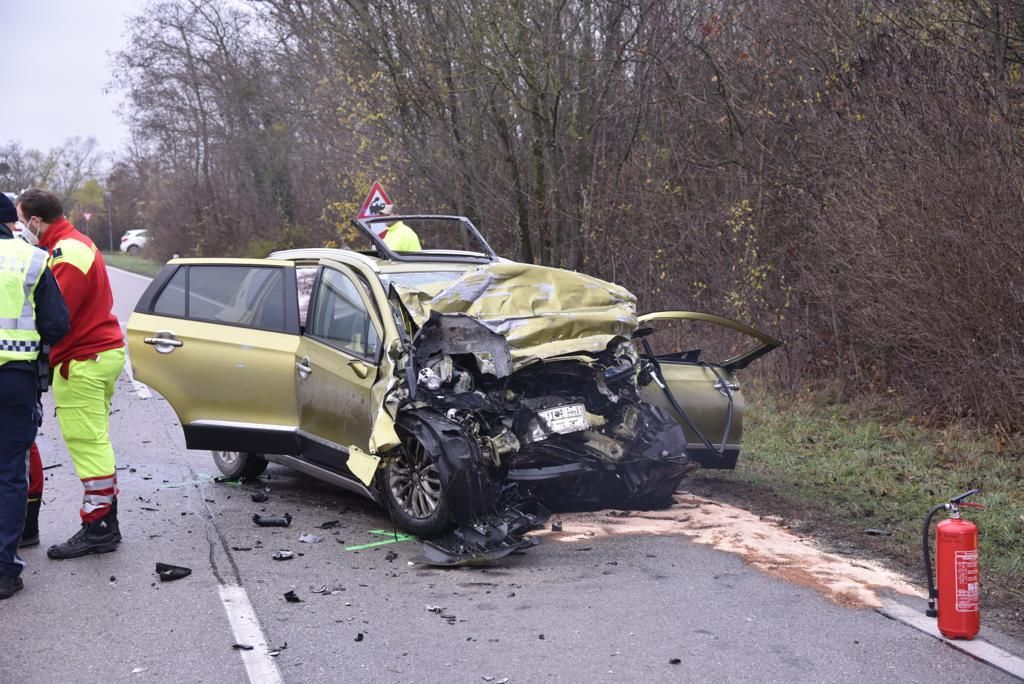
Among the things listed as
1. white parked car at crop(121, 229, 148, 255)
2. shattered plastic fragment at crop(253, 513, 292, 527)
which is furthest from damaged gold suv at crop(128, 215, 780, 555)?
white parked car at crop(121, 229, 148, 255)

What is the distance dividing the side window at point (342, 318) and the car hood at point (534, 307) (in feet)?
1.11

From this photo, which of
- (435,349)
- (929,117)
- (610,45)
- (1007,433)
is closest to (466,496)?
(435,349)

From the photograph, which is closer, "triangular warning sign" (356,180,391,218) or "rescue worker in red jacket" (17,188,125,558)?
"rescue worker in red jacket" (17,188,125,558)

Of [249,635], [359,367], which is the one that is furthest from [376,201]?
[249,635]

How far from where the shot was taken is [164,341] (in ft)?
24.9

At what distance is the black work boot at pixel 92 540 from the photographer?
6.20 metres

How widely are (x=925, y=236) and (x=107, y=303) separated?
22.1 feet

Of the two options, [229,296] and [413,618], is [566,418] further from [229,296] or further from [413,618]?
[229,296]

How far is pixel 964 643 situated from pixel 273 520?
4.18 metres

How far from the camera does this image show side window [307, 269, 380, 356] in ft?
22.8

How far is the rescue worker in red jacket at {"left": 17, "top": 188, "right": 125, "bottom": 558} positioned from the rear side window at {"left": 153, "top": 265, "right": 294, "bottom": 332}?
1331 millimetres

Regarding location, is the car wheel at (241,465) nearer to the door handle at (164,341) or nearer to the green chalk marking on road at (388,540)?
the door handle at (164,341)

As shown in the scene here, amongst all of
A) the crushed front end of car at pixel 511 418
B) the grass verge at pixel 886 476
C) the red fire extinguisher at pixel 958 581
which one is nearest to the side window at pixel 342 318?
the crushed front end of car at pixel 511 418

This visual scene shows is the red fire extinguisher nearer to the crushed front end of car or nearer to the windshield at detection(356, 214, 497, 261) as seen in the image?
the crushed front end of car
